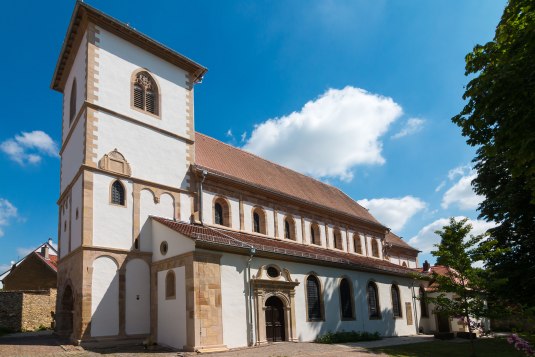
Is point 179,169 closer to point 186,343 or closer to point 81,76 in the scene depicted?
point 81,76

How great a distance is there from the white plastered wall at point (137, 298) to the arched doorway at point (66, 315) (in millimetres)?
3194

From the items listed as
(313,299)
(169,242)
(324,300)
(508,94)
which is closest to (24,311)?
(169,242)

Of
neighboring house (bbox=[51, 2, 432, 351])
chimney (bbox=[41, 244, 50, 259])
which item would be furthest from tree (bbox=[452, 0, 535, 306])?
chimney (bbox=[41, 244, 50, 259])

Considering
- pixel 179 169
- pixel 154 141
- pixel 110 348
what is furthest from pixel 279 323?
pixel 154 141

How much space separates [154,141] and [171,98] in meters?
2.92

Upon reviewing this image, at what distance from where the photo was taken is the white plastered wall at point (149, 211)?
1980cm

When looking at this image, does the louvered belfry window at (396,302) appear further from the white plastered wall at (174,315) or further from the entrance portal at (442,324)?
the white plastered wall at (174,315)

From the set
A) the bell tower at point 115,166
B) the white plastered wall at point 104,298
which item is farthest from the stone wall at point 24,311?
the white plastered wall at point 104,298

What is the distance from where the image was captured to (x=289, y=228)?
27359mm

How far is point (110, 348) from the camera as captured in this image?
17109 mm

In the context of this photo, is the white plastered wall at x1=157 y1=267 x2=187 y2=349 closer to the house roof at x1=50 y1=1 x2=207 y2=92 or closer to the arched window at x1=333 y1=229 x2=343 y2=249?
the house roof at x1=50 y1=1 x2=207 y2=92

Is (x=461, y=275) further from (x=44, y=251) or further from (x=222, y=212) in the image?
(x=44, y=251)

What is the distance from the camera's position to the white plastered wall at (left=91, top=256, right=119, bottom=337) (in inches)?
689

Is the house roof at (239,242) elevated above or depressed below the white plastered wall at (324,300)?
above
